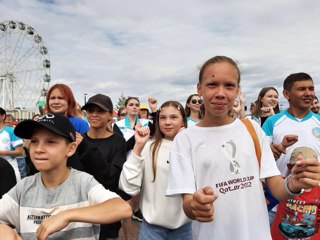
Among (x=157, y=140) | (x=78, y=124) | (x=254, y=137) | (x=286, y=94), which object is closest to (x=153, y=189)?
(x=157, y=140)

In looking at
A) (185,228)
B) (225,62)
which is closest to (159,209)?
(185,228)

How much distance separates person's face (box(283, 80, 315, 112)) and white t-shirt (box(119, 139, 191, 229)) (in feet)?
4.27

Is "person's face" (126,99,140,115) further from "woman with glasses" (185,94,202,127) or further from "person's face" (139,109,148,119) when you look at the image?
"person's face" (139,109,148,119)

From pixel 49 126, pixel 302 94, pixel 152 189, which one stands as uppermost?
pixel 302 94

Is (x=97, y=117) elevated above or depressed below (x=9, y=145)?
above

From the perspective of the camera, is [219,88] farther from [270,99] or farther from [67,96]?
[270,99]

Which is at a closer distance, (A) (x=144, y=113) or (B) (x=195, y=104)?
(B) (x=195, y=104)

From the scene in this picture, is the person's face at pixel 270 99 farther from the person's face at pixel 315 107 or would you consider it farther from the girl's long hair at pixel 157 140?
the girl's long hair at pixel 157 140

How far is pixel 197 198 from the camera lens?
1229 mm

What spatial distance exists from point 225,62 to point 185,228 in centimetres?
A: 142

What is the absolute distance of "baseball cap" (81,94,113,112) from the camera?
2768 millimetres

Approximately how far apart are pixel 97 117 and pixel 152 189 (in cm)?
85

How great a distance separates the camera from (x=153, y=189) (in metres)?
2.44

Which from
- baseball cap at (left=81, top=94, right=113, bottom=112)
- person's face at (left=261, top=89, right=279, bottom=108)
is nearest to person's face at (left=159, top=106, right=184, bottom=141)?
baseball cap at (left=81, top=94, right=113, bottom=112)
